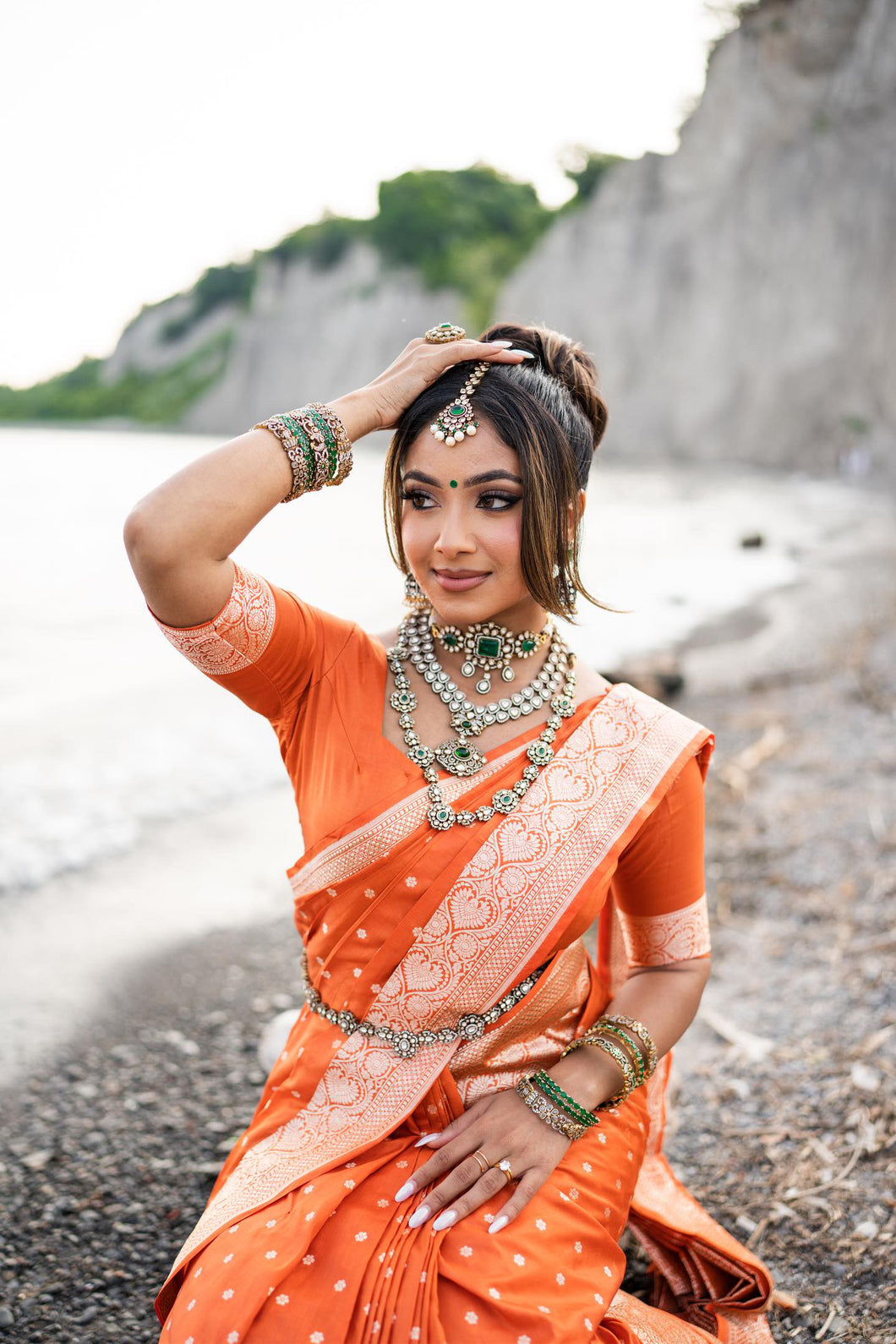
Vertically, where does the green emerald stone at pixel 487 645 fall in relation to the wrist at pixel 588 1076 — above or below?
above

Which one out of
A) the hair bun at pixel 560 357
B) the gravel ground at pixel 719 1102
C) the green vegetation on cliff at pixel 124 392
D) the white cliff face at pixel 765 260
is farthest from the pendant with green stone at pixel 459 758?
the green vegetation on cliff at pixel 124 392

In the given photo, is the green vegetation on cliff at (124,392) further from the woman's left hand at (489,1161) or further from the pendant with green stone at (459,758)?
the woman's left hand at (489,1161)

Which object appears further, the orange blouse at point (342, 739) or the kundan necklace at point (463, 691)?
the kundan necklace at point (463, 691)

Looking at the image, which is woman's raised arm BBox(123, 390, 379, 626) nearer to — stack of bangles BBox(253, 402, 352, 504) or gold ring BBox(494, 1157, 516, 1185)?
stack of bangles BBox(253, 402, 352, 504)

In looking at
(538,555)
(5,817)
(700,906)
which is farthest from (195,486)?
(5,817)

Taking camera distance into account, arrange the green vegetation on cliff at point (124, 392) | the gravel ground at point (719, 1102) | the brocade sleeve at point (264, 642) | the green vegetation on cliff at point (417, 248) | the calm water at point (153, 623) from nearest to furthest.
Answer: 1. the brocade sleeve at point (264, 642)
2. the gravel ground at point (719, 1102)
3. the calm water at point (153, 623)
4. the green vegetation on cliff at point (417, 248)
5. the green vegetation on cliff at point (124, 392)

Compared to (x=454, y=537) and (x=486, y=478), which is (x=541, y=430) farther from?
(x=454, y=537)

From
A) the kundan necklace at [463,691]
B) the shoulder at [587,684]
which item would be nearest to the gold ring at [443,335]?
the kundan necklace at [463,691]

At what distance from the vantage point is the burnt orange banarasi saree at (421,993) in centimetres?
167

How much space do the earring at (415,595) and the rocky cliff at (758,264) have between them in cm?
2376

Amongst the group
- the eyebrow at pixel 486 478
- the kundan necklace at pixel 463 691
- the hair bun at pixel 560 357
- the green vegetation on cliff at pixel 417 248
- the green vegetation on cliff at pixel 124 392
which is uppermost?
the green vegetation on cliff at pixel 417 248

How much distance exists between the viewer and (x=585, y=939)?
4188mm

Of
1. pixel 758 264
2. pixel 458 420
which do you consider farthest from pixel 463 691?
pixel 758 264

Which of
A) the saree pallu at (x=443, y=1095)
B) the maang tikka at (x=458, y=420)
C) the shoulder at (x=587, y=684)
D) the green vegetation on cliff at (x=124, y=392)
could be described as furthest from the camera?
the green vegetation on cliff at (x=124, y=392)
